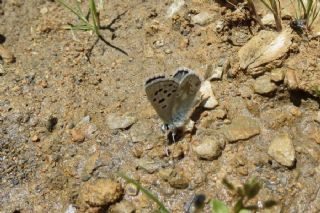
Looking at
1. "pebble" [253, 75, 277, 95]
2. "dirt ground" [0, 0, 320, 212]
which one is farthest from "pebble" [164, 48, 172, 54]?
"pebble" [253, 75, 277, 95]

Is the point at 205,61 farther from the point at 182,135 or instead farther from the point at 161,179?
the point at 161,179

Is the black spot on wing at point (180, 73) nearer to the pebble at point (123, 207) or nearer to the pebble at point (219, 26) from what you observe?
the pebble at point (219, 26)

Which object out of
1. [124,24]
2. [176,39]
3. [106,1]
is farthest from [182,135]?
[106,1]

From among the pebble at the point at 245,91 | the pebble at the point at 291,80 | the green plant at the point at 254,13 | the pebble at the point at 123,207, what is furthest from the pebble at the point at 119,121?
A: the green plant at the point at 254,13

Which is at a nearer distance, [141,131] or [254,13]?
[141,131]

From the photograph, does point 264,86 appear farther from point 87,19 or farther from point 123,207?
point 87,19

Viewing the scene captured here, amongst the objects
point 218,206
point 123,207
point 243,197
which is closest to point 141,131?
point 123,207
